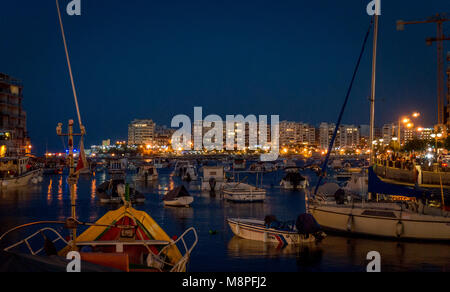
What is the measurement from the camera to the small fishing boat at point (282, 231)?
20.6 m

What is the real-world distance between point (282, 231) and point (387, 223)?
518 cm

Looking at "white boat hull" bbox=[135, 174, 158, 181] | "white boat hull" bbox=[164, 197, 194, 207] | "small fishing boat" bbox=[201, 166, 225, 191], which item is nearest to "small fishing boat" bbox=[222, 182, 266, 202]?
"white boat hull" bbox=[164, 197, 194, 207]

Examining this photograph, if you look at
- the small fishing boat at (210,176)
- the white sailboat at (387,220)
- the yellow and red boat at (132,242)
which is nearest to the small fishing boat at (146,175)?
the small fishing boat at (210,176)

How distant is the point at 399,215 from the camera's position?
2158 cm

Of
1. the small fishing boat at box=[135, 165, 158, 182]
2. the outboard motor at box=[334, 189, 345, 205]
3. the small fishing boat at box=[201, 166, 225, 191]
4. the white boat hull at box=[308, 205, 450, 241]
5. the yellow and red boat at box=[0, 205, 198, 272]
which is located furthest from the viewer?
the small fishing boat at box=[135, 165, 158, 182]

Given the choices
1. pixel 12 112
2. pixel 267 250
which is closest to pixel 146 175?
pixel 12 112

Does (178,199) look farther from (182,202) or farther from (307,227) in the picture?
(307,227)

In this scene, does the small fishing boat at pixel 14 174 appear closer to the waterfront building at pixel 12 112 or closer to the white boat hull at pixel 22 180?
the white boat hull at pixel 22 180

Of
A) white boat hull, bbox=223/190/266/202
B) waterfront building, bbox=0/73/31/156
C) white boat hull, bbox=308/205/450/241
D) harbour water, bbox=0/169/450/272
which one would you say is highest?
waterfront building, bbox=0/73/31/156

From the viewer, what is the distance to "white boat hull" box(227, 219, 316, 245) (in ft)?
69.1

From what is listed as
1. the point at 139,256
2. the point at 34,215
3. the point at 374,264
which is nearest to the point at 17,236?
the point at 34,215

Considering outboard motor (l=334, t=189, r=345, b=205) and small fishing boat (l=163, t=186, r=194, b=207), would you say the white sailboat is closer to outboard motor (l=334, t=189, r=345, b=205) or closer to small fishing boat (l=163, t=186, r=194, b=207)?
outboard motor (l=334, t=189, r=345, b=205)

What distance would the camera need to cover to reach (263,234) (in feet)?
71.6

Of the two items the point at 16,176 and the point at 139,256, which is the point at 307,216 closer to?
the point at 139,256
